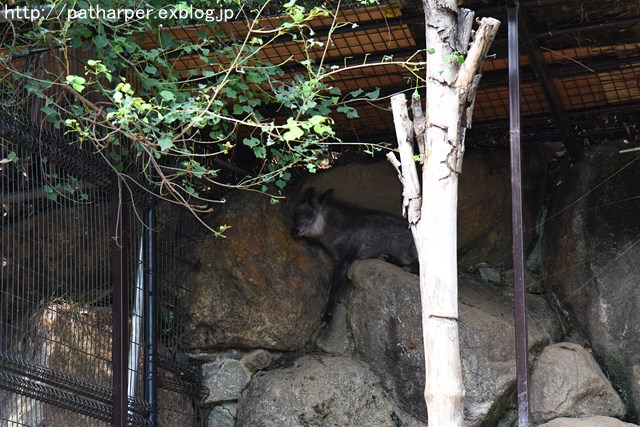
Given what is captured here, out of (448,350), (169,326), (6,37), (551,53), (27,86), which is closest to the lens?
(448,350)

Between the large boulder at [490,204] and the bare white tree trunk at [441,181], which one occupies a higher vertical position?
the large boulder at [490,204]

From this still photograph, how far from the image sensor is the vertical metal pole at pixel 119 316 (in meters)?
7.33

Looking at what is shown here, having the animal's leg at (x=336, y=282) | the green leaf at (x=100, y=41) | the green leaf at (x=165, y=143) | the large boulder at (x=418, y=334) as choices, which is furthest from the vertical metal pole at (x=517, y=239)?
the animal's leg at (x=336, y=282)

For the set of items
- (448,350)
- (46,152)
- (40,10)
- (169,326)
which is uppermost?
(40,10)

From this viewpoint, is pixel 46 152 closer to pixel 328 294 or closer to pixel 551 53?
pixel 328 294

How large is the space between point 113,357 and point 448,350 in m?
2.94

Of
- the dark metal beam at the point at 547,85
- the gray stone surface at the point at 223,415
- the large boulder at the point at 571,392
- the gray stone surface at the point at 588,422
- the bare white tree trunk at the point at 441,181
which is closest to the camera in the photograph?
the bare white tree trunk at the point at 441,181

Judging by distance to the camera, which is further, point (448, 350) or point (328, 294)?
point (328, 294)

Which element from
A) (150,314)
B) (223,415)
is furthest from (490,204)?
(150,314)

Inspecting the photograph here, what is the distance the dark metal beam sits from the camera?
24.6ft

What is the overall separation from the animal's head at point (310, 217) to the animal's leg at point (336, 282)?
37 cm

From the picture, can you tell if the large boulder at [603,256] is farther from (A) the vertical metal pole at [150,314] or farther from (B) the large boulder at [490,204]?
(A) the vertical metal pole at [150,314]

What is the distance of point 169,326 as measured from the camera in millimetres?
8914

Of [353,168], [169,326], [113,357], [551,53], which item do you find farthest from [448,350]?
[353,168]
